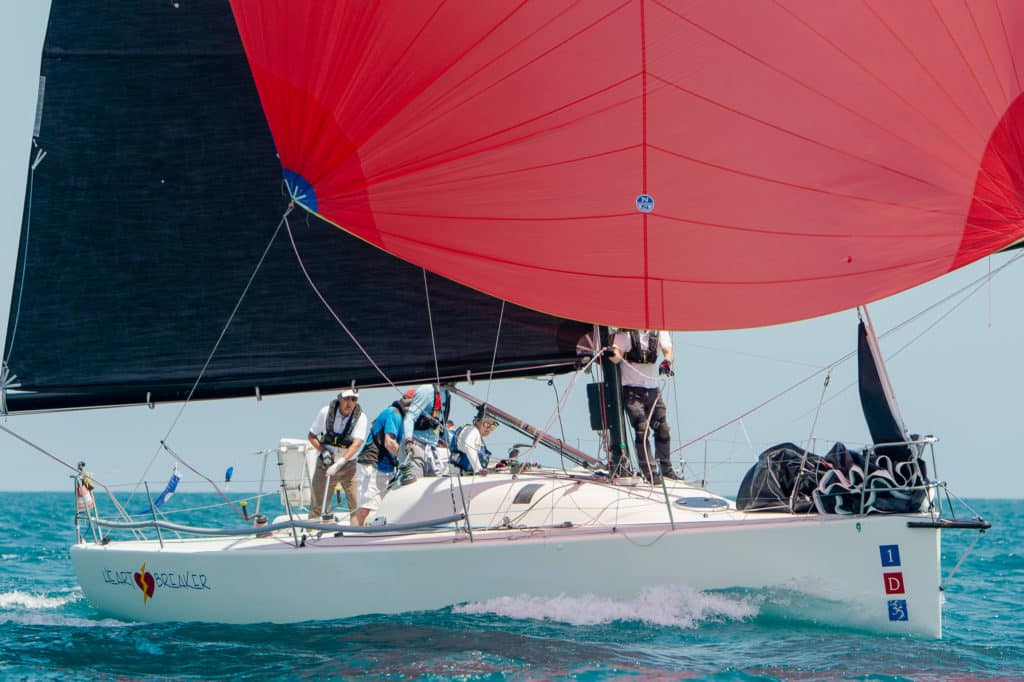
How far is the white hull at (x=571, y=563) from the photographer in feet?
22.0

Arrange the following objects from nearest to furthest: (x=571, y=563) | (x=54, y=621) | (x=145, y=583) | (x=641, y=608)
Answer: (x=641, y=608), (x=571, y=563), (x=145, y=583), (x=54, y=621)

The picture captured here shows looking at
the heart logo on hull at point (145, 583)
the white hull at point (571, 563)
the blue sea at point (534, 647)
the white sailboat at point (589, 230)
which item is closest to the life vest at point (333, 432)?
the white sailboat at point (589, 230)

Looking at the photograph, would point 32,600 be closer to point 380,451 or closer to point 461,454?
point 380,451

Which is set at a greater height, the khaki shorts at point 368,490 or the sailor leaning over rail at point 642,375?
the sailor leaning over rail at point 642,375

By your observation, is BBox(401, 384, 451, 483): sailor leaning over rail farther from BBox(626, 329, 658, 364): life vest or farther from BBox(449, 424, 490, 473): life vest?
BBox(626, 329, 658, 364): life vest

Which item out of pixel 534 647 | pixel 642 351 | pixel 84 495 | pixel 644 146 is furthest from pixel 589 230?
pixel 84 495

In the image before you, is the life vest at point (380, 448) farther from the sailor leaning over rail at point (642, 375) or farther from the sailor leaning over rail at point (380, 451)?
the sailor leaning over rail at point (642, 375)

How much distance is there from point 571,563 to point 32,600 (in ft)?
19.2

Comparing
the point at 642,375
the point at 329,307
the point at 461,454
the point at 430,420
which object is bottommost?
the point at 461,454

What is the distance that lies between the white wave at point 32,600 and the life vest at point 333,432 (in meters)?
3.00

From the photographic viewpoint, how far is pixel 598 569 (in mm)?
7008

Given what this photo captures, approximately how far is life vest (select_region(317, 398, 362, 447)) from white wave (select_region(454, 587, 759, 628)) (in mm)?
2482

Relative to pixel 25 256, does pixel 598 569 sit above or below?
below

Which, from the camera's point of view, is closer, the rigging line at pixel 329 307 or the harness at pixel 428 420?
the rigging line at pixel 329 307
